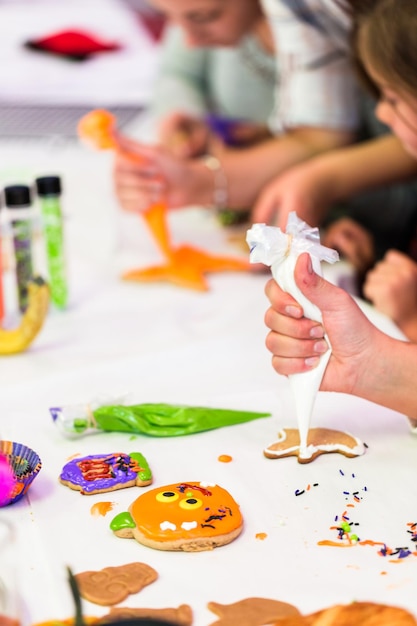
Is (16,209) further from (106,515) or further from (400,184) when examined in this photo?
(400,184)

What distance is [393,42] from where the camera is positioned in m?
1.04

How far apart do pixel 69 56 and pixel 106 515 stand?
183 cm

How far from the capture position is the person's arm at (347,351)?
776mm

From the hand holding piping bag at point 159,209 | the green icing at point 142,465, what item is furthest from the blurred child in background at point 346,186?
the green icing at point 142,465

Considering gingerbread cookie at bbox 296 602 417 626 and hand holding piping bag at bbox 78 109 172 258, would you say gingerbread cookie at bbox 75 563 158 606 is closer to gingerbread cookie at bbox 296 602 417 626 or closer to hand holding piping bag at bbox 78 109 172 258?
gingerbread cookie at bbox 296 602 417 626

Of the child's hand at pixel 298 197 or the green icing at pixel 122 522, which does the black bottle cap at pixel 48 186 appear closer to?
the child's hand at pixel 298 197

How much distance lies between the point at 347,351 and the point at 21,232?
486 millimetres

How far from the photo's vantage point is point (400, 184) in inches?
60.6

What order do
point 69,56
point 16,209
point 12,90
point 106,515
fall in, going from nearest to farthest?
point 106,515 → point 16,209 → point 12,90 → point 69,56

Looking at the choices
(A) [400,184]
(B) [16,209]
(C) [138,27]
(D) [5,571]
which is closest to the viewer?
(D) [5,571]

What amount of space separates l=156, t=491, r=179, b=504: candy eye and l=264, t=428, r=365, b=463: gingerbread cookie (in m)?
0.11

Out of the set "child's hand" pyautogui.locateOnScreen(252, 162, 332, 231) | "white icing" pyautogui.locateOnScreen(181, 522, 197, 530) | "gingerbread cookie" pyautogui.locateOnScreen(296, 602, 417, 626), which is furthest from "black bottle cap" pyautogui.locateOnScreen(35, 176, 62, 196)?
"gingerbread cookie" pyautogui.locateOnScreen(296, 602, 417, 626)

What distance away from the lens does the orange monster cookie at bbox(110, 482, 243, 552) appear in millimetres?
668

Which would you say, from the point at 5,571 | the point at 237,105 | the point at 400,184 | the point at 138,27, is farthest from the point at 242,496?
the point at 138,27
